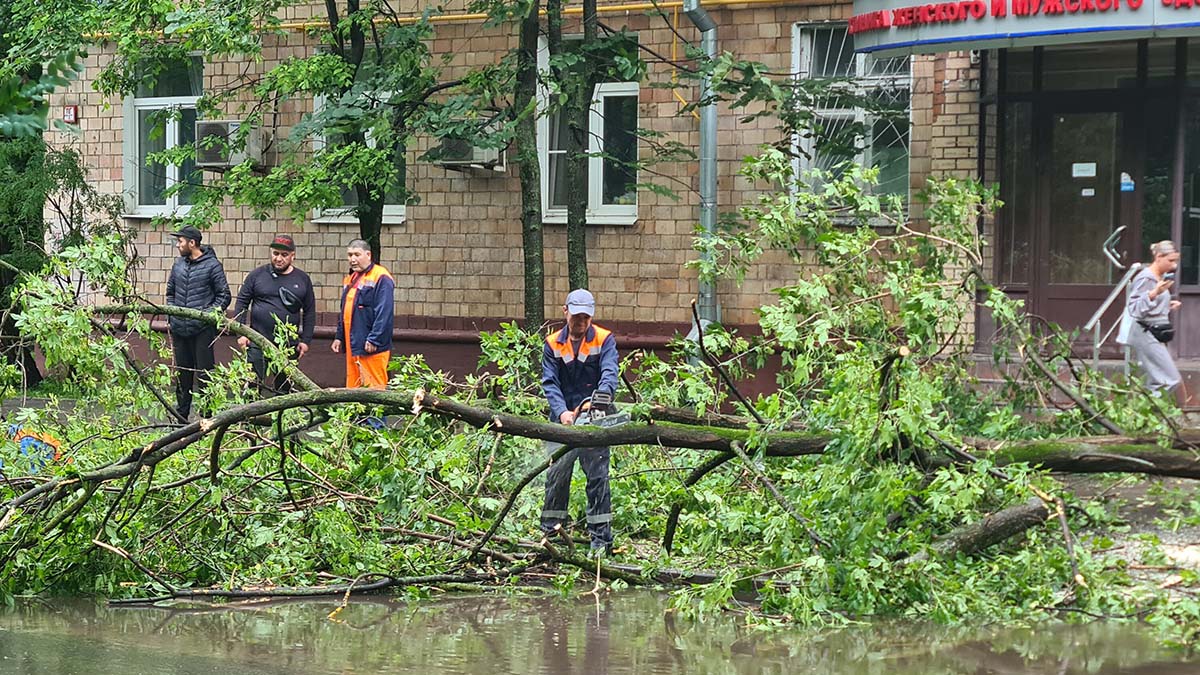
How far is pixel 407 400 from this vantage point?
7379mm

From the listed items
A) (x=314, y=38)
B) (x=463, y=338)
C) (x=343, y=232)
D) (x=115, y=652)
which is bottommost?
(x=115, y=652)

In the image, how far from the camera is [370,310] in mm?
11664

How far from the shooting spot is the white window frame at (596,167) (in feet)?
50.8

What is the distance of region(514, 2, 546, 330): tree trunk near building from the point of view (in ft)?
44.3

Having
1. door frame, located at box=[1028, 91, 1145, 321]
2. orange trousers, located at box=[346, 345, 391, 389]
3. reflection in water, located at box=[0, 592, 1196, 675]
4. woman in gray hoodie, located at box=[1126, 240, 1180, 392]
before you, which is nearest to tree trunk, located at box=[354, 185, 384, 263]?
orange trousers, located at box=[346, 345, 391, 389]

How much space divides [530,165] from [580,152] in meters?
0.47

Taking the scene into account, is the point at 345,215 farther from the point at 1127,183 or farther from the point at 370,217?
the point at 1127,183

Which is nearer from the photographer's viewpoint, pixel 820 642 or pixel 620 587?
pixel 820 642

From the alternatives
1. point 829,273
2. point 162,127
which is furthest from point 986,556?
point 162,127

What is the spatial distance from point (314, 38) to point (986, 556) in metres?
11.0

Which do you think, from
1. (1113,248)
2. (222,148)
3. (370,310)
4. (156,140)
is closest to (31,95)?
(370,310)

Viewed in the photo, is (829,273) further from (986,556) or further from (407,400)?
(407,400)

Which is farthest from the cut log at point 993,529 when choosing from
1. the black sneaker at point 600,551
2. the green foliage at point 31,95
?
the green foliage at point 31,95

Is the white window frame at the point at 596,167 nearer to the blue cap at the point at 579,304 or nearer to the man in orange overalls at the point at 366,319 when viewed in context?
the man in orange overalls at the point at 366,319
